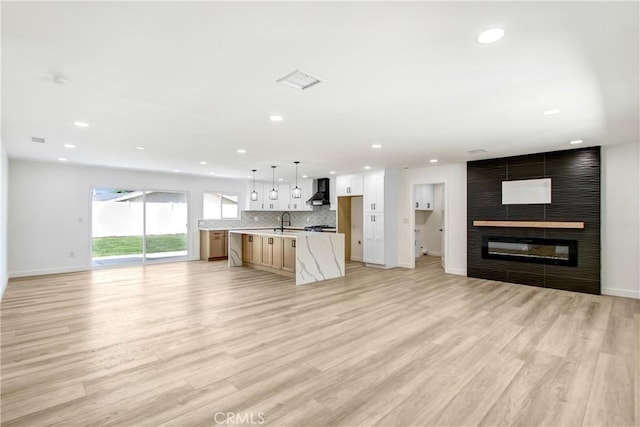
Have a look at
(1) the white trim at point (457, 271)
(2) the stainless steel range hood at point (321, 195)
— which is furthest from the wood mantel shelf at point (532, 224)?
(2) the stainless steel range hood at point (321, 195)

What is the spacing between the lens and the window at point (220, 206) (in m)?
9.80

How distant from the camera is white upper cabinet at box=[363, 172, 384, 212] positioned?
7895mm

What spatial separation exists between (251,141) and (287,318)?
2.71 m

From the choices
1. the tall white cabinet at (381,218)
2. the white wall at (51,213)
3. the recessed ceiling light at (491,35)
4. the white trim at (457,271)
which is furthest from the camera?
the tall white cabinet at (381,218)

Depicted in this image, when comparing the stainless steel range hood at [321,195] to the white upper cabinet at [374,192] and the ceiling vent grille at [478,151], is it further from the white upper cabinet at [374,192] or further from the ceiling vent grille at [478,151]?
the ceiling vent grille at [478,151]

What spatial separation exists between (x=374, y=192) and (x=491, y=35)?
6.14m

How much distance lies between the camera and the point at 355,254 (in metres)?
9.43

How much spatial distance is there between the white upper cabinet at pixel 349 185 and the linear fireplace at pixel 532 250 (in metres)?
3.32

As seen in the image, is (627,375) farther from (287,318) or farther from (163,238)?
(163,238)

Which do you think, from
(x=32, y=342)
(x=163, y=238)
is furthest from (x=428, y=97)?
(x=163, y=238)

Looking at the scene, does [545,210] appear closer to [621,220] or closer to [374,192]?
[621,220]

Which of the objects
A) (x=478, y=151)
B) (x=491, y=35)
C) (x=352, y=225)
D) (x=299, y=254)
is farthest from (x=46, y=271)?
(x=478, y=151)

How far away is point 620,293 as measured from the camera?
5160 mm

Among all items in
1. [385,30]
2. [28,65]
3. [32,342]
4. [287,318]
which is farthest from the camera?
[287,318]
